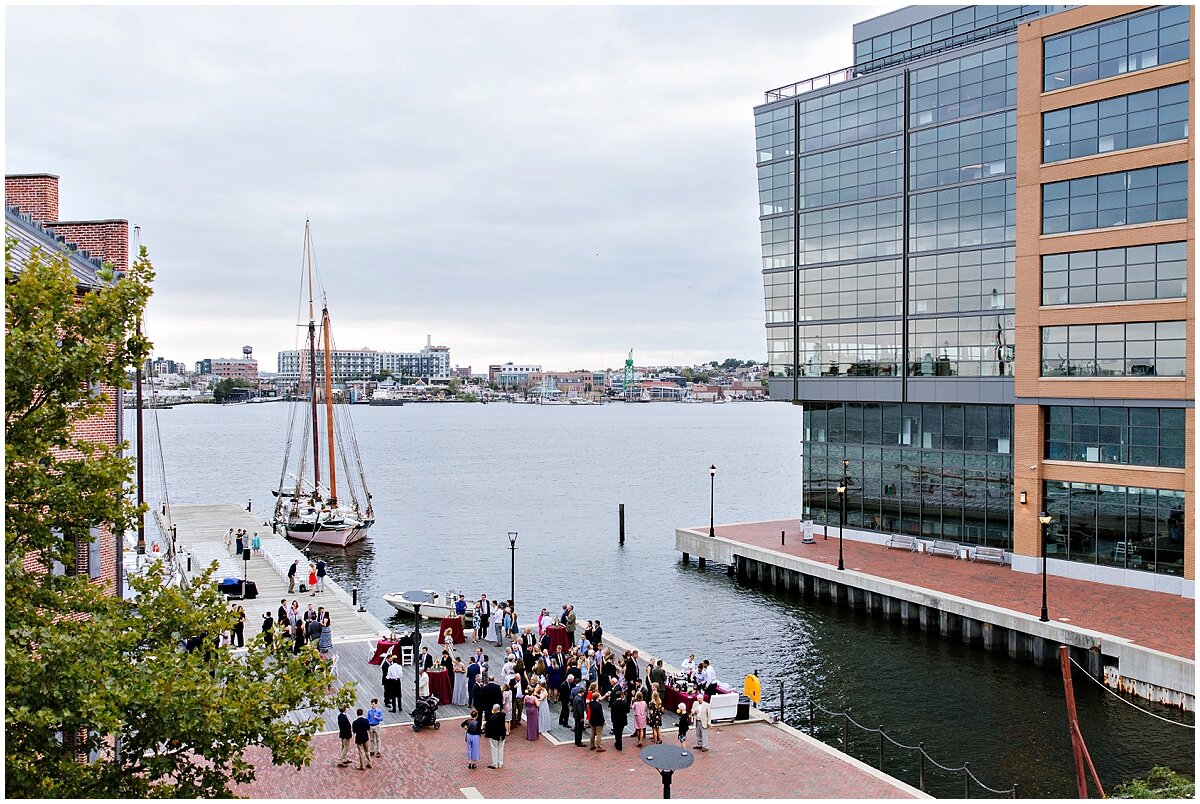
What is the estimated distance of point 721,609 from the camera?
144ft

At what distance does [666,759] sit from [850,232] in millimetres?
37564

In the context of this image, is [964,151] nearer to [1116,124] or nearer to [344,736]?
[1116,124]

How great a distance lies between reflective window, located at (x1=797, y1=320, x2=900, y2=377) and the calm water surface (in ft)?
39.5

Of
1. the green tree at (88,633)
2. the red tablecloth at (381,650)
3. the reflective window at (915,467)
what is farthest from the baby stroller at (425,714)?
the reflective window at (915,467)

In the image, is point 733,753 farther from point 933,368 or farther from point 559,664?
point 933,368

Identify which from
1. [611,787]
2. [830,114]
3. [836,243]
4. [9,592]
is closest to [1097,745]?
[611,787]

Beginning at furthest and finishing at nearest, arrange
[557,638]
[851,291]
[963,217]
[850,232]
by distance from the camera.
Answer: [851,291]
[850,232]
[963,217]
[557,638]

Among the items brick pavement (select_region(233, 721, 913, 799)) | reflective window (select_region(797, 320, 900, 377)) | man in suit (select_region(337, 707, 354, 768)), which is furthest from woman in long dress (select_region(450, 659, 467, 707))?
reflective window (select_region(797, 320, 900, 377))

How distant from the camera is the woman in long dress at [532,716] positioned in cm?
2316

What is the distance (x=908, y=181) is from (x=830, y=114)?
5.96 meters

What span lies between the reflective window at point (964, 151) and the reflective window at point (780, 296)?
8726mm

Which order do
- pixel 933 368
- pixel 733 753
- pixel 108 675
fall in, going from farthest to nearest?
pixel 933 368
pixel 733 753
pixel 108 675

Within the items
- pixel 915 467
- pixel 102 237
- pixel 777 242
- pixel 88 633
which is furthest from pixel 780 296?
pixel 88 633

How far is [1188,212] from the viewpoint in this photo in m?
36.1
